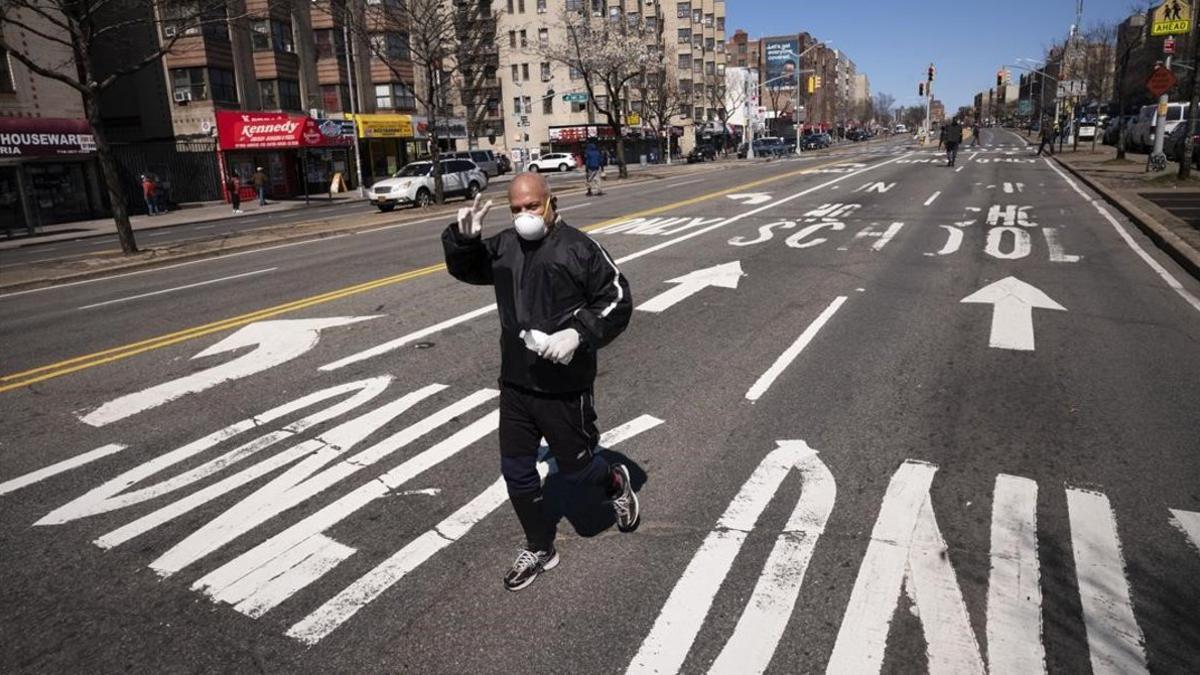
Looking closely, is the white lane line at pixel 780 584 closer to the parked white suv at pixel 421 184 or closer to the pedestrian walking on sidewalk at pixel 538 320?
the pedestrian walking on sidewalk at pixel 538 320

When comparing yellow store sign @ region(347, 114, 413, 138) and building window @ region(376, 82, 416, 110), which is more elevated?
building window @ region(376, 82, 416, 110)

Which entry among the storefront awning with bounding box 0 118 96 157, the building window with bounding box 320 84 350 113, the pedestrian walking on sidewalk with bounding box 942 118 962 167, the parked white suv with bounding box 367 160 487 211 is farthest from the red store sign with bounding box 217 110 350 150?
the pedestrian walking on sidewalk with bounding box 942 118 962 167

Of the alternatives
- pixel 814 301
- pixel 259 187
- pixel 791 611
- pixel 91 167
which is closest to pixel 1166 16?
pixel 814 301

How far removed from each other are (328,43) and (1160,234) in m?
46.9

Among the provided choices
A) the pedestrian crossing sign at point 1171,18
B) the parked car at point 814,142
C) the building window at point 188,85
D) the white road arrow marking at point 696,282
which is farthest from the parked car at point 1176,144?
the parked car at point 814,142

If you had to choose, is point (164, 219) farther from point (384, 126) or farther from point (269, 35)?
point (384, 126)

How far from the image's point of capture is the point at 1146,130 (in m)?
34.6

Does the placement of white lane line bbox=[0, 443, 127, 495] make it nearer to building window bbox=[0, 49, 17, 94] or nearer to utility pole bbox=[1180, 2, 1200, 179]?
utility pole bbox=[1180, 2, 1200, 179]

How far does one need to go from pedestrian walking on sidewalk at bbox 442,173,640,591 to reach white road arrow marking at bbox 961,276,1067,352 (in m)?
5.16

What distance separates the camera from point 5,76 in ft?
92.9

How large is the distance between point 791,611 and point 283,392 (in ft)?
15.6

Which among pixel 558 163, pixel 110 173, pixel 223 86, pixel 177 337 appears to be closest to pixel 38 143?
pixel 223 86

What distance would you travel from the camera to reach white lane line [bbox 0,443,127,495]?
15.7 feet

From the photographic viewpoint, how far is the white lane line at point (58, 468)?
15.7 feet
